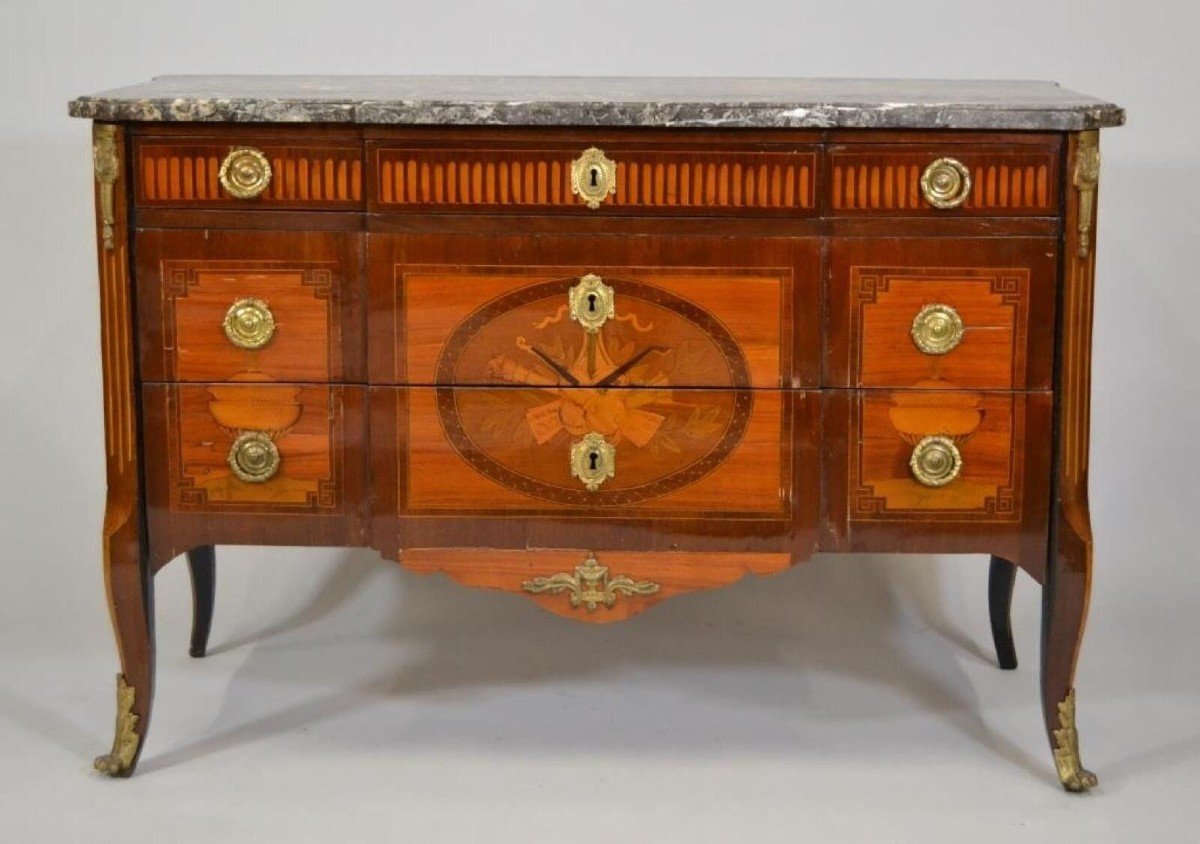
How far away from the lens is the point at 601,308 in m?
3.25

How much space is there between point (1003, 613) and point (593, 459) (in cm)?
103

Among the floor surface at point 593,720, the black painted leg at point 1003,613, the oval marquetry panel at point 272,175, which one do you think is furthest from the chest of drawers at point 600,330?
the black painted leg at point 1003,613

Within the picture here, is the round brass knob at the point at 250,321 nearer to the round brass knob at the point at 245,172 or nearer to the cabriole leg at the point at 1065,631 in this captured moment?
the round brass knob at the point at 245,172

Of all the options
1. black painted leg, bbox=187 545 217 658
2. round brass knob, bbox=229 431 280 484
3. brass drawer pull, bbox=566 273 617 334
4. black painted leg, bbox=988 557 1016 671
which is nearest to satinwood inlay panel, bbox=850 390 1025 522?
brass drawer pull, bbox=566 273 617 334

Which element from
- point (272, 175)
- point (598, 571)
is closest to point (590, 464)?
point (598, 571)

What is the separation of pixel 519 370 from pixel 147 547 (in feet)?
2.15

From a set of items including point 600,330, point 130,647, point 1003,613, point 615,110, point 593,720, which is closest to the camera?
point 615,110

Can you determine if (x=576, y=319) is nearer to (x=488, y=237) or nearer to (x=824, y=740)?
(x=488, y=237)

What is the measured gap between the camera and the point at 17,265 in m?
4.47

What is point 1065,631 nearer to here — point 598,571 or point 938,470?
point 938,470

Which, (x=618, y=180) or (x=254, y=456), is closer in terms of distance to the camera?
(x=618, y=180)

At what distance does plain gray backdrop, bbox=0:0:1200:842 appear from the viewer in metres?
3.37

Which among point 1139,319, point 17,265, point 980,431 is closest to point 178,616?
point 17,265

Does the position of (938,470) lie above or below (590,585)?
above
